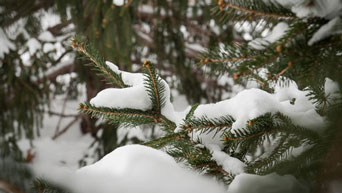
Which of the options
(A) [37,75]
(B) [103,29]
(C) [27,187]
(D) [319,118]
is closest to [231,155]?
(D) [319,118]

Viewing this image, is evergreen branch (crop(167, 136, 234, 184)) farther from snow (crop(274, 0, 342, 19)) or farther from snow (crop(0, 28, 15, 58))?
snow (crop(0, 28, 15, 58))

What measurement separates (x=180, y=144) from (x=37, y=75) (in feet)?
9.16

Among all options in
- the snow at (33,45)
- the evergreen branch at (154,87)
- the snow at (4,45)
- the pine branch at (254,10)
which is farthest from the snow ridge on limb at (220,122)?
the snow at (33,45)

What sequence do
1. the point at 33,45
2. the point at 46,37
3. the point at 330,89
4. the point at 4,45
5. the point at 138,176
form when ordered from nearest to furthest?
the point at 138,176 → the point at 330,89 → the point at 4,45 → the point at 33,45 → the point at 46,37

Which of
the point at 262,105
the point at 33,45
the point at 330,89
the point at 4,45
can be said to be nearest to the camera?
the point at 330,89

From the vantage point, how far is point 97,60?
94 centimetres

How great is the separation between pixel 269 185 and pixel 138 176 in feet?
0.90

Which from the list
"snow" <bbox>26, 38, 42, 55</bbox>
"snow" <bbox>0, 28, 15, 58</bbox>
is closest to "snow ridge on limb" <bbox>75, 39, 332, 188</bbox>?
"snow" <bbox>0, 28, 15, 58</bbox>

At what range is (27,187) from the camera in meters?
0.52

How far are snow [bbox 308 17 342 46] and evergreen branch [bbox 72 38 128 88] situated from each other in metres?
0.62

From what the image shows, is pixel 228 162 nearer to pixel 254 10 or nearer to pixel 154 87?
pixel 154 87

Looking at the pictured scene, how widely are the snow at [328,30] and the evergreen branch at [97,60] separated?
0.62 meters

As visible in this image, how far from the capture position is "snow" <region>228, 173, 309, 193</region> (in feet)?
1.92

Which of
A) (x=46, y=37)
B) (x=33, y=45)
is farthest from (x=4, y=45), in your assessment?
(x=46, y=37)
